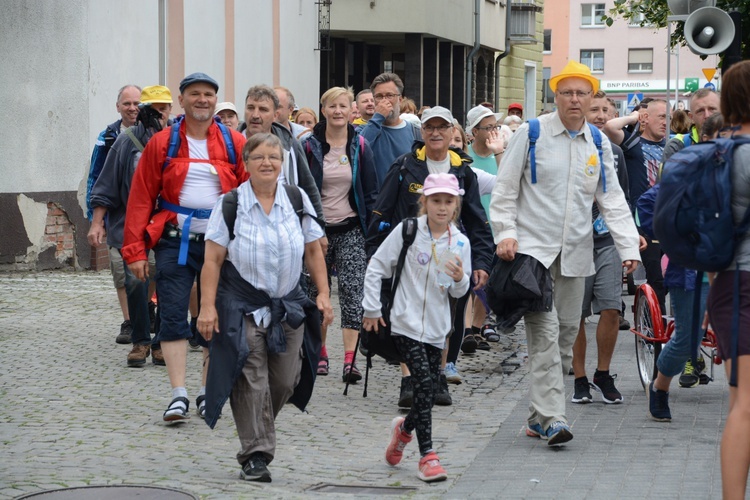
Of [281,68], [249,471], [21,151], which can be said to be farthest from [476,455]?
[281,68]

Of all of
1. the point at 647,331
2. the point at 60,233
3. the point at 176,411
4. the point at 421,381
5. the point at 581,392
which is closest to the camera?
the point at 421,381

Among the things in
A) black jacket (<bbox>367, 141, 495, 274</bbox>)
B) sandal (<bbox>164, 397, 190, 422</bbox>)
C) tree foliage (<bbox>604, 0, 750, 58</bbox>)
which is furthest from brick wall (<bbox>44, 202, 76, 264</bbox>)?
tree foliage (<bbox>604, 0, 750, 58</bbox>)

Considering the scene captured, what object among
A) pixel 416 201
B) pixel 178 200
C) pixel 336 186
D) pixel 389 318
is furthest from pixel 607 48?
pixel 389 318

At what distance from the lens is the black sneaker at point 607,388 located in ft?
29.5

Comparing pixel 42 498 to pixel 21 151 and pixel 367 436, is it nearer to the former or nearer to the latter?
pixel 367 436

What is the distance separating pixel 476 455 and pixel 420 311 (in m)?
0.83

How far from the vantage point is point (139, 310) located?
10.4 metres

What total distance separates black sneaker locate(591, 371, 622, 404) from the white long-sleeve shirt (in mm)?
1374

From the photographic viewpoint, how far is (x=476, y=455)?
7449mm

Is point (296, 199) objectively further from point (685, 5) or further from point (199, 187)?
point (685, 5)

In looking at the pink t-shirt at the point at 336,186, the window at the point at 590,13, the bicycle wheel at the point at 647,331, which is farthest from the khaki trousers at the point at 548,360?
the window at the point at 590,13

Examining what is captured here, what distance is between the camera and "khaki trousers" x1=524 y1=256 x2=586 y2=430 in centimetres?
757

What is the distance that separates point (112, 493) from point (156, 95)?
450 cm

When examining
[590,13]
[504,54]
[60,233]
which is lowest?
[60,233]
